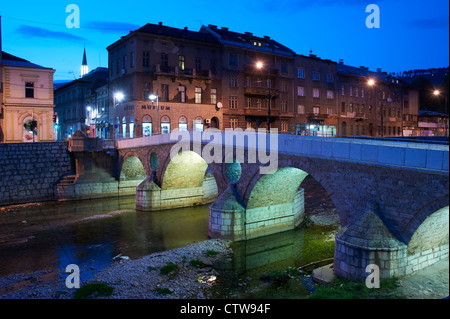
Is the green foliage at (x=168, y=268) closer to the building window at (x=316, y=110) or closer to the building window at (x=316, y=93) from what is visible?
the building window at (x=316, y=110)

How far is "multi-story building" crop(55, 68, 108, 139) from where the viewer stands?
5085cm

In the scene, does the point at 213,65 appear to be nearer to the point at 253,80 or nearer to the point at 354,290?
the point at 253,80

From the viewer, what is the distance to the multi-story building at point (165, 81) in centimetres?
3666

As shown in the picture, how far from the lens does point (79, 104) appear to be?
54.4 metres

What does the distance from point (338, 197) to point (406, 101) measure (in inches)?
2031

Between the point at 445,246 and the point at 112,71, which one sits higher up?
the point at 112,71

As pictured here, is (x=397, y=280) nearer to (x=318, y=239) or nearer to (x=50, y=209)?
(x=318, y=239)

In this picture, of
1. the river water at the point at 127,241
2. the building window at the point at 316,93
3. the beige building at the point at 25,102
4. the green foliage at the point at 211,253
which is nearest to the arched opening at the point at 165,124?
the beige building at the point at 25,102

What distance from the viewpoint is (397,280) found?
38.3 ft

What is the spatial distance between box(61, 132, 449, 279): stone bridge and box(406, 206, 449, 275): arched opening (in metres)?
0.04

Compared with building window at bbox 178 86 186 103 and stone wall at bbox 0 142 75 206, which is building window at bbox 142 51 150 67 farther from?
stone wall at bbox 0 142 75 206

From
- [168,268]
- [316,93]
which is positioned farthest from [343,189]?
[316,93]

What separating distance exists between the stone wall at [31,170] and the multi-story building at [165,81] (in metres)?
7.69
